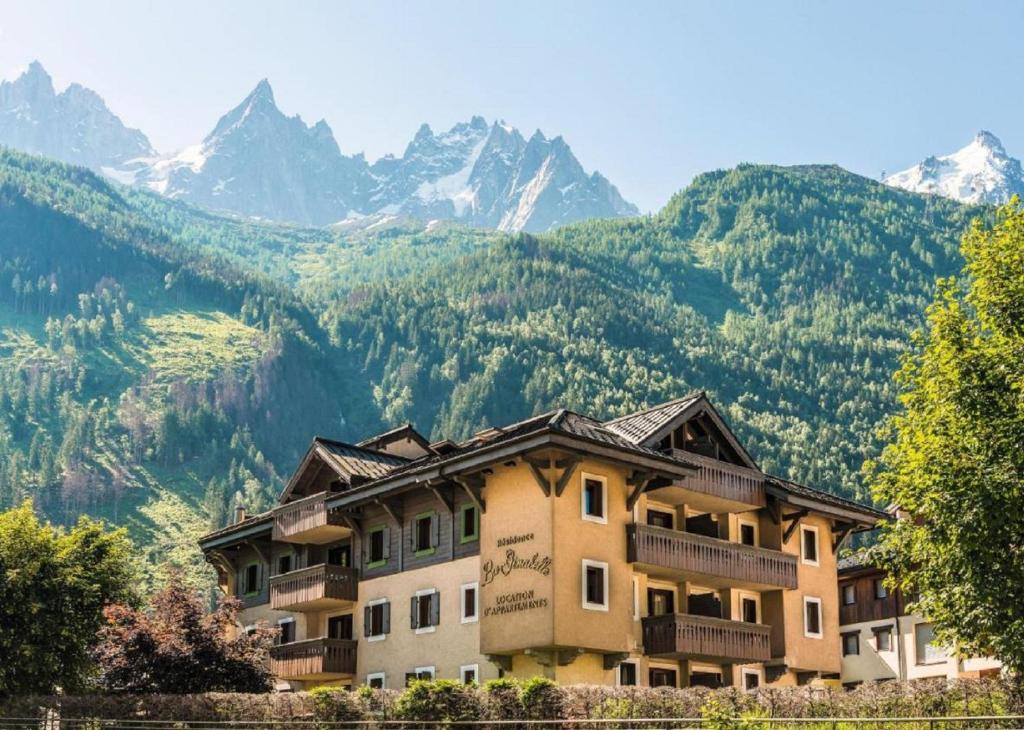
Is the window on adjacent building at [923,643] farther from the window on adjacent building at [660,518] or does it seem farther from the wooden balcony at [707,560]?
the window on adjacent building at [660,518]

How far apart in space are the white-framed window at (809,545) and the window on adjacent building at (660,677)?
1022 cm

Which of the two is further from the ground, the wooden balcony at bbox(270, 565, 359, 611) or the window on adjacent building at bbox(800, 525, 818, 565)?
the window on adjacent building at bbox(800, 525, 818, 565)

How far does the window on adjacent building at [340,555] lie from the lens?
57.9m

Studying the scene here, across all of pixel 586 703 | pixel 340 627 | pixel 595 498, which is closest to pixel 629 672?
pixel 595 498

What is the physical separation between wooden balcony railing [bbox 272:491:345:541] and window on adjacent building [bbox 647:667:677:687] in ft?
49.3

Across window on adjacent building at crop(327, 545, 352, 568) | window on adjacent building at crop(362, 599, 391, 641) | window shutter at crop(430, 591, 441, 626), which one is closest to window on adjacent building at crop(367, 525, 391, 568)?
window on adjacent building at crop(362, 599, 391, 641)

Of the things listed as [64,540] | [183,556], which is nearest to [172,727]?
[64,540]

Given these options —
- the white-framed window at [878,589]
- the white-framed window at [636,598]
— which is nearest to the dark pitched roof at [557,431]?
the white-framed window at [636,598]

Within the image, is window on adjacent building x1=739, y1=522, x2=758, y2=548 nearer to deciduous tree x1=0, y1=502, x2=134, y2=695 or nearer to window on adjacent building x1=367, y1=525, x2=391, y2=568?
window on adjacent building x1=367, y1=525, x2=391, y2=568

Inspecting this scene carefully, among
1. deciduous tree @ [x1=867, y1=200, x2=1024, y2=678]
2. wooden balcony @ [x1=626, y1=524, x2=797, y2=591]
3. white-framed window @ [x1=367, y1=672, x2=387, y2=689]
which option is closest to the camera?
deciduous tree @ [x1=867, y1=200, x2=1024, y2=678]

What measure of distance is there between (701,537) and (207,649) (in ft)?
62.2

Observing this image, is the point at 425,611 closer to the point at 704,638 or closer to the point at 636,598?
the point at 636,598

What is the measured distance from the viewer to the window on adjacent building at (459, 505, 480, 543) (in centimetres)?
4959

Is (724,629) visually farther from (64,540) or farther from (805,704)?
(64,540)
